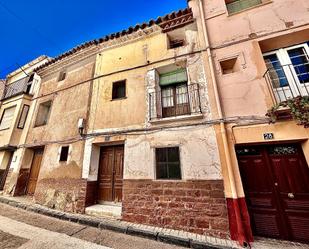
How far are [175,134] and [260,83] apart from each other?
3.07m

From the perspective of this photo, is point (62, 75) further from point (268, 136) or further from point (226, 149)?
point (268, 136)

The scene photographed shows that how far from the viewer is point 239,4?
6238 millimetres

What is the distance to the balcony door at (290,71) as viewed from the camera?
15.8ft

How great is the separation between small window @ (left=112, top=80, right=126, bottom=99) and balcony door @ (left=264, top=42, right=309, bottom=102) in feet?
18.4

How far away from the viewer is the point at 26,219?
533 cm

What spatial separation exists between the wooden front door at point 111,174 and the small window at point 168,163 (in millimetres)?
1741

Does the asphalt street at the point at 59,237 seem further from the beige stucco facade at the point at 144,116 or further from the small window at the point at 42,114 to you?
the small window at the point at 42,114

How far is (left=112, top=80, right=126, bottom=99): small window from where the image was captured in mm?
7086

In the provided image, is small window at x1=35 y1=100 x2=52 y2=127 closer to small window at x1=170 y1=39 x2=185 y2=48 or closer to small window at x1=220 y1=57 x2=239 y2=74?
small window at x1=170 y1=39 x2=185 y2=48

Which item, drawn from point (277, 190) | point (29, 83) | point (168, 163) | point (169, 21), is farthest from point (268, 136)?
point (29, 83)

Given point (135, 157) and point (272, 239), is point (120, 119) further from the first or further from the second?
point (272, 239)

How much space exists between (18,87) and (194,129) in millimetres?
12619

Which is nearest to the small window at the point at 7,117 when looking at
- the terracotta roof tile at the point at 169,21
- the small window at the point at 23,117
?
the small window at the point at 23,117

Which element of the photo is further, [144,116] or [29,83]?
[29,83]
